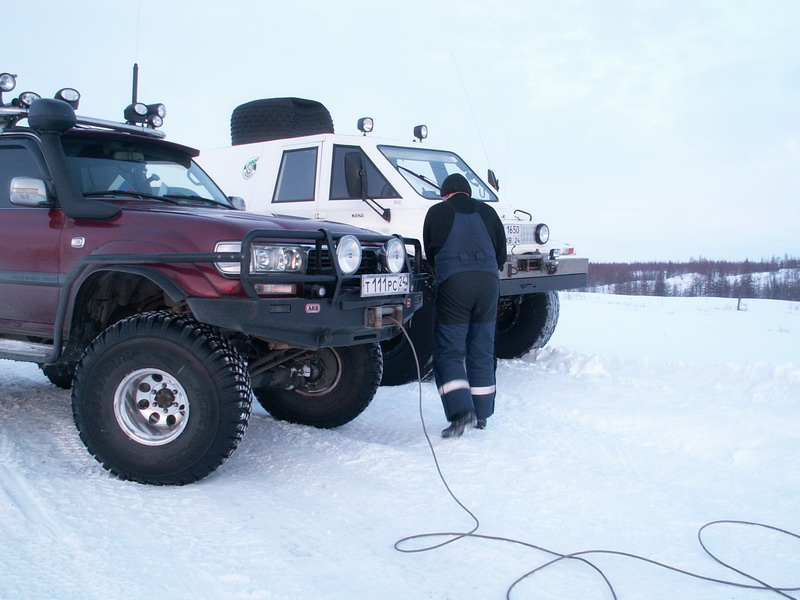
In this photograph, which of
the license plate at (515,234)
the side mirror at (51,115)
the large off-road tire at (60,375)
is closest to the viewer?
the side mirror at (51,115)

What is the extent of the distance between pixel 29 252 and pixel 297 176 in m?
3.16

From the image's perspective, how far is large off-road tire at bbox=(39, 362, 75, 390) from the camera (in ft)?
18.4

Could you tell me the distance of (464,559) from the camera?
9.25 feet

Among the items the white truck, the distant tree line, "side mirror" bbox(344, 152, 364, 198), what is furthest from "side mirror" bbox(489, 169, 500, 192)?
the distant tree line

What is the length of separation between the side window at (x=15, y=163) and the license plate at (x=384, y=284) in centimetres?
230

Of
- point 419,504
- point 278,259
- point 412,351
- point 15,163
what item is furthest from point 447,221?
point 15,163

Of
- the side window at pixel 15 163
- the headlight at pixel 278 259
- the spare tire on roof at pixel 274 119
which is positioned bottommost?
the headlight at pixel 278 259

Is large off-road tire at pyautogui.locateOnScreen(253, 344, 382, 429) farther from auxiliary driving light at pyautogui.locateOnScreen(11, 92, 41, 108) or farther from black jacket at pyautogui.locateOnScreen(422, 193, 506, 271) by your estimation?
auxiliary driving light at pyautogui.locateOnScreen(11, 92, 41, 108)

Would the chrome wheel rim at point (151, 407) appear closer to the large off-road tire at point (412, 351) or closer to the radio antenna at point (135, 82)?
the large off-road tire at point (412, 351)

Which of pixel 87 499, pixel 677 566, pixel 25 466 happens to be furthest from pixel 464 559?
pixel 25 466

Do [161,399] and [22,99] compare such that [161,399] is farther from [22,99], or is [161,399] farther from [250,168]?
[250,168]

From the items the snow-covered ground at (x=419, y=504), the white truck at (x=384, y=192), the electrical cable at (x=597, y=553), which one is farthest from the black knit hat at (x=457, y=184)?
the electrical cable at (x=597, y=553)

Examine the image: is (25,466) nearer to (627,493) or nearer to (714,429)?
(627,493)

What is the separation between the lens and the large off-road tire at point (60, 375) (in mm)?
5621
